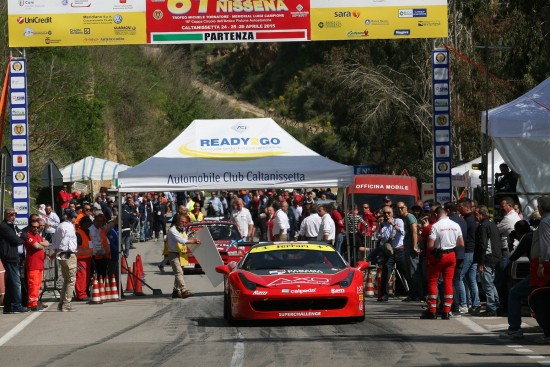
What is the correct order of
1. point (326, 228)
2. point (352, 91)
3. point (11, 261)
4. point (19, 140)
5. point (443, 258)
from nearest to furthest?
point (443, 258) → point (11, 261) → point (19, 140) → point (326, 228) → point (352, 91)

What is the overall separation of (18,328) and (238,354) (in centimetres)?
542

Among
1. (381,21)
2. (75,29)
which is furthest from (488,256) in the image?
(75,29)

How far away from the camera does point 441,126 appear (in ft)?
81.6

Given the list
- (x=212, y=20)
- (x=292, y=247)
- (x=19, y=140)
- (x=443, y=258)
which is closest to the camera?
(x=443, y=258)

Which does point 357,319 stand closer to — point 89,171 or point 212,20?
point 212,20

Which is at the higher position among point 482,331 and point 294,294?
point 294,294

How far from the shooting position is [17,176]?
960 inches

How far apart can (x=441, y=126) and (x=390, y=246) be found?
4.77 meters

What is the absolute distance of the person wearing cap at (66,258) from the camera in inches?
798

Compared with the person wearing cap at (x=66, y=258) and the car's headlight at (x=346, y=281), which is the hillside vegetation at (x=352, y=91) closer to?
the person wearing cap at (x=66, y=258)

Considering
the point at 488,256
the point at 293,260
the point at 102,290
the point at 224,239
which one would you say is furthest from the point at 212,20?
the point at 488,256

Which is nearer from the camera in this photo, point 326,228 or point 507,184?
point 507,184

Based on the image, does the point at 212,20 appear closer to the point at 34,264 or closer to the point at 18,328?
the point at 34,264

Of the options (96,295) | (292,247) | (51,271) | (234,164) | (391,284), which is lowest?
(96,295)
